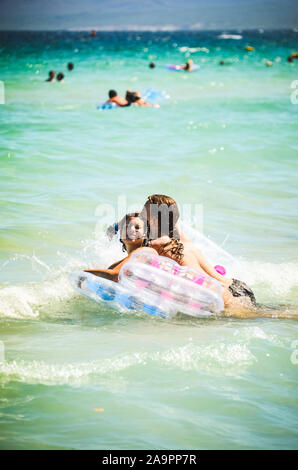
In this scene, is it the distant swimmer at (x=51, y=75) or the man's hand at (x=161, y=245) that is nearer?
the man's hand at (x=161, y=245)

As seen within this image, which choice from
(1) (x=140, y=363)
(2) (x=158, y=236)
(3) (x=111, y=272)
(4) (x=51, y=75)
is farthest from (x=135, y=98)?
(1) (x=140, y=363)

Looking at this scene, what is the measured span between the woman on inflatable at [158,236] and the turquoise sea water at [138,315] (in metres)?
0.39

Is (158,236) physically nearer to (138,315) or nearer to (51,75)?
(138,315)

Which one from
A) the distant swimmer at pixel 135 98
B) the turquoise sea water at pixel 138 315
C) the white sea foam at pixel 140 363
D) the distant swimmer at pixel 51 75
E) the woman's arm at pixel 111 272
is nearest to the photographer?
the turquoise sea water at pixel 138 315

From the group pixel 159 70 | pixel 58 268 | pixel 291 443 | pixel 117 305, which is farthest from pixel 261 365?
pixel 159 70

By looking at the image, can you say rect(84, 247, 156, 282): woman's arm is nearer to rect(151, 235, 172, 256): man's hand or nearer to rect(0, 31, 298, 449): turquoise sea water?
rect(151, 235, 172, 256): man's hand

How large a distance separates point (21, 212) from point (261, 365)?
4.74 m

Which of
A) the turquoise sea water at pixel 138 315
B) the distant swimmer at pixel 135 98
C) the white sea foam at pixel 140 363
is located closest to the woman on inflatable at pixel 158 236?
the turquoise sea water at pixel 138 315

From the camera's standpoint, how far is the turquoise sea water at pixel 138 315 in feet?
10.7

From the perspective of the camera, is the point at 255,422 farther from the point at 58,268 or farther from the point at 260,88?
the point at 260,88

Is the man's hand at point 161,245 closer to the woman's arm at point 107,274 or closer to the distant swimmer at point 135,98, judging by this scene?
the woman's arm at point 107,274

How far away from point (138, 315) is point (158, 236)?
2.00 feet

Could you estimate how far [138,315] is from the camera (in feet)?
15.1

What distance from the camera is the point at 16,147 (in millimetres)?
11391
